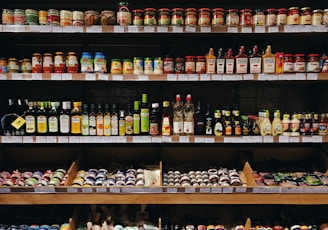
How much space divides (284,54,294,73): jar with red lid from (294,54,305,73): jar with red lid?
0.03 meters

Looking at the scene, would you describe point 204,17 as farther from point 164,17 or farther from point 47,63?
point 47,63

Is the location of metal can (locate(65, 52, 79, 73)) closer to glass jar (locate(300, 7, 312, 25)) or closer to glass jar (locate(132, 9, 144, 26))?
glass jar (locate(132, 9, 144, 26))

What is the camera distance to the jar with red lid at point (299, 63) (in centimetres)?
240

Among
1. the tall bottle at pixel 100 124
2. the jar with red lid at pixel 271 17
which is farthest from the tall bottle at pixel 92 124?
the jar with red lid at pixel 271 17

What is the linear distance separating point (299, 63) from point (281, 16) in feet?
1.23

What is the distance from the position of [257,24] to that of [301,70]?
483mm

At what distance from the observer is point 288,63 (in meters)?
2.40

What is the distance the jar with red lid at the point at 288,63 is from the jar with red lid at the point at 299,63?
0.03 meters

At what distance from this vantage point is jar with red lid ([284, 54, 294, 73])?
94.3 inches

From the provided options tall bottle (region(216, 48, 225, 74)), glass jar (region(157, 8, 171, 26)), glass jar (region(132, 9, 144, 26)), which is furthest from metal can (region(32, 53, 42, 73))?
tall bottle (region(216, 48, 225, 74))

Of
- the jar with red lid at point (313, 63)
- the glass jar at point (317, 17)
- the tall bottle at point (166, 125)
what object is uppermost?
the glass jar at point (317, 17)

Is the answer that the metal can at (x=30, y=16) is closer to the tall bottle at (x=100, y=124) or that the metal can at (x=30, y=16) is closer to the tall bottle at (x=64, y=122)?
the tall bottle at (x=64, y=122)

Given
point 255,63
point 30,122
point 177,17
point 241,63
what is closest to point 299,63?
point 255,63

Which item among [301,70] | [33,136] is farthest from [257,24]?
[33,136]
